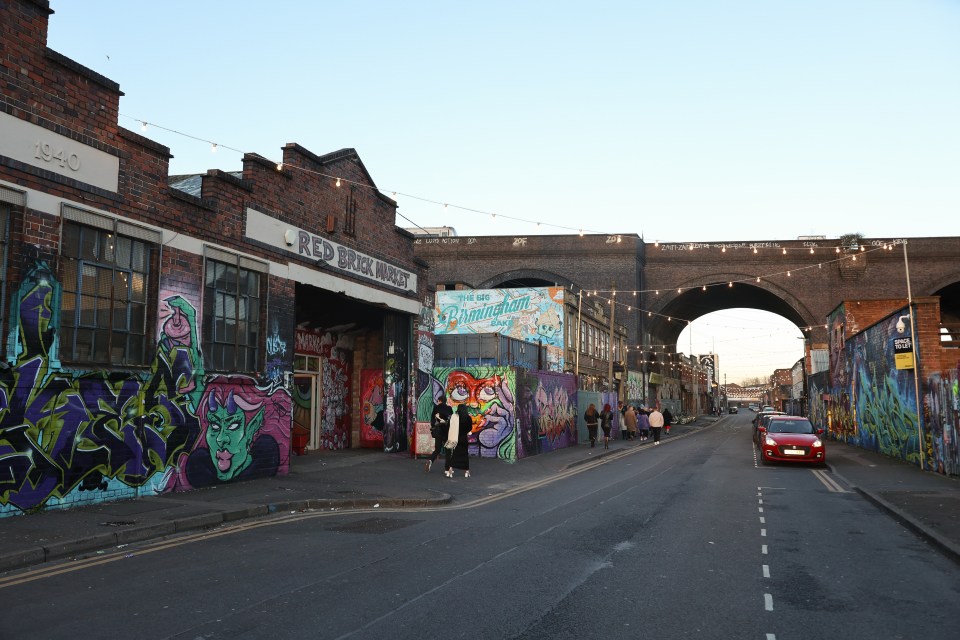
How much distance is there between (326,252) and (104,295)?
249 inches

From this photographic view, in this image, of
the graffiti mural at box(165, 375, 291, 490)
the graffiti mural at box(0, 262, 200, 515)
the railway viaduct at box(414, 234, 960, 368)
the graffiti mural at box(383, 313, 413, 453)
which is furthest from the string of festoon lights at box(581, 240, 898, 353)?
the graffiti mural at box(0, 262, 200, 515)

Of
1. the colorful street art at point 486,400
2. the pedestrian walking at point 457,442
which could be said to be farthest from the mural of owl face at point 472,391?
the pedestrian walking at point 457,442

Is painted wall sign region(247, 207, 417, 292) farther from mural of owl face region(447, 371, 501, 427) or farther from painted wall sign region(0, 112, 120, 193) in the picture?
painted wall sign region(0, 112, 120, 193)

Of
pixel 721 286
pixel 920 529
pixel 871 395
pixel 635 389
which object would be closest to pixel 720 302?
pixel 721 286

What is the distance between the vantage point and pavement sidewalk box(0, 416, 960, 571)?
8.53 meters

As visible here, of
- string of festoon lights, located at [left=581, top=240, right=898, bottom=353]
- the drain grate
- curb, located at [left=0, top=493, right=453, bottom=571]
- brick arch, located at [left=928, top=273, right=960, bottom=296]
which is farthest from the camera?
string of festoon lights, located at [left=581, top=240, right=898, bottom=353]

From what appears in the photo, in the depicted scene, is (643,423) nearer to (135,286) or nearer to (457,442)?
(457,442)

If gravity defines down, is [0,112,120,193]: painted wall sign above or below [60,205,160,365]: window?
above

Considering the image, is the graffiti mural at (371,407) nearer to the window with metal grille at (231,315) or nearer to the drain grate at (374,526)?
the window with metal grille at (231,315)

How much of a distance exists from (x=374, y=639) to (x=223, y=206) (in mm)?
10864

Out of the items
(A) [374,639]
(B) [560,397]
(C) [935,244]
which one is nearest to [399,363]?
(B) [560,397]

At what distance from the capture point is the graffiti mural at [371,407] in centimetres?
2302

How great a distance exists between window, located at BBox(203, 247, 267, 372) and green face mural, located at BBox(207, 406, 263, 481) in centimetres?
95

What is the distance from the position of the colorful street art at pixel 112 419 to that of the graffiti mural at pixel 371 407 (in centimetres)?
788
